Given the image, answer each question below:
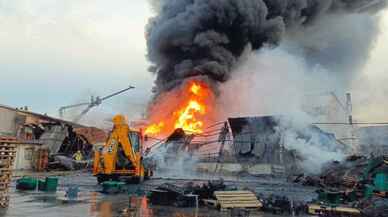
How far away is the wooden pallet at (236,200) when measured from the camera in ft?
38.6

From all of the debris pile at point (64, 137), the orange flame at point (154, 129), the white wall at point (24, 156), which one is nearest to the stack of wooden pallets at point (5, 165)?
the orange flame at point (154, 129)

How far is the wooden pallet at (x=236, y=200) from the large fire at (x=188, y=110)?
17.4 metres

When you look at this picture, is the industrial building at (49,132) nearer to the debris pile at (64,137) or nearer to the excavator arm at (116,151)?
the debris pile at (64,137)

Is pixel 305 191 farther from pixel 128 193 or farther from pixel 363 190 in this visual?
pixel 128 193

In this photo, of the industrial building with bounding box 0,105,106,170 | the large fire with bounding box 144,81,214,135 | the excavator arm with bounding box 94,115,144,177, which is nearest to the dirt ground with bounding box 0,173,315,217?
the excavator arm with bounding box 94,115,144,177

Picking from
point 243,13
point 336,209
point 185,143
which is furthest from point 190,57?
point 336,209

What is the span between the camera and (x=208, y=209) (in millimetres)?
12008

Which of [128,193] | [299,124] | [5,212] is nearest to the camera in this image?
[5,212]

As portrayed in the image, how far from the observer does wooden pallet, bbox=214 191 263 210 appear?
38.6 feet

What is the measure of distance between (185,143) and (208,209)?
15.9 metres

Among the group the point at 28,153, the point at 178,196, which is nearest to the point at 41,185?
the point at 178,196

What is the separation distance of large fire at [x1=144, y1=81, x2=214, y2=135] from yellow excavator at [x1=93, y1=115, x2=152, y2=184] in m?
11.2

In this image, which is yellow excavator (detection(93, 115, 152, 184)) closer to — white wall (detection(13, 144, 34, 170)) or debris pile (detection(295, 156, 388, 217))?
debris pile (detection(295, 156, 388, 217))

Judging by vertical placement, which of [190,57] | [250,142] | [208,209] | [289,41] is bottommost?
[208,209]
